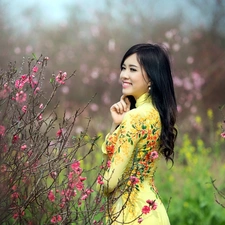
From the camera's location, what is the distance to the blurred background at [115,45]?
11.4 metres

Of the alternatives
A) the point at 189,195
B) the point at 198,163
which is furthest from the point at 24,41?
the point at 189,195

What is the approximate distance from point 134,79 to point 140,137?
0.32 metres

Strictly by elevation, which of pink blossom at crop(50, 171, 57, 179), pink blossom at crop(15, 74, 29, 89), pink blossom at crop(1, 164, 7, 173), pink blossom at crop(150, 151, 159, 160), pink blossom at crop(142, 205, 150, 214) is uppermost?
pink blossom at crop(15, 74, 29, 89)

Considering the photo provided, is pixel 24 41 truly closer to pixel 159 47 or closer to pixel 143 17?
pixel 143 17

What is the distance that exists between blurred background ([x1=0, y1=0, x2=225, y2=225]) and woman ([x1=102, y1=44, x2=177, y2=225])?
672 cm

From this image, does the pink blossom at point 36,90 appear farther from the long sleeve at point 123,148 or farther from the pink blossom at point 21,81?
the long sleeve at point 123,148

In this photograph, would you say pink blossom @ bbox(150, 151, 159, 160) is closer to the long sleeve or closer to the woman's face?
the long sleeve

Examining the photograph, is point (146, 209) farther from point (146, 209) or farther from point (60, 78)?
point (60, 78)

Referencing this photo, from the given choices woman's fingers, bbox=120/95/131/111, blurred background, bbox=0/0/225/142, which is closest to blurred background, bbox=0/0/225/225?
blurred background, bbox=0/0/225/142

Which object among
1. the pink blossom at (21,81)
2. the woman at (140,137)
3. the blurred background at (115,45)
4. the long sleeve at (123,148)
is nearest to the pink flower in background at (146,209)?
the woman at (140,137)

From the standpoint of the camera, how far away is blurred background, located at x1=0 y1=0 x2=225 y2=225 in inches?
450

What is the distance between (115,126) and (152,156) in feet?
0.95

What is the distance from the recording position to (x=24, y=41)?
13445mm

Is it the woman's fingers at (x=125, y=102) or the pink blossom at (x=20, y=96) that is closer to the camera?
the pink blossom at (x=20, y=96)
